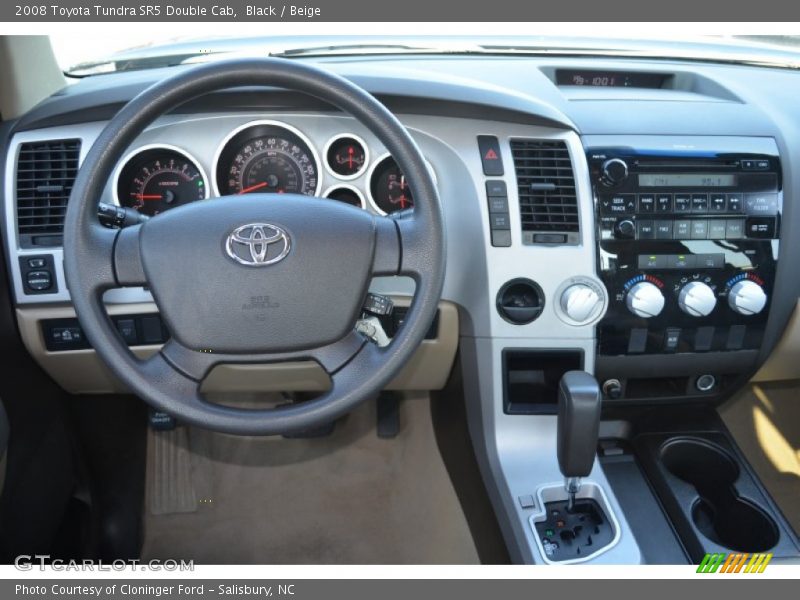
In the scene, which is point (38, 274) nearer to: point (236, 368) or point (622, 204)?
point (236, 368)

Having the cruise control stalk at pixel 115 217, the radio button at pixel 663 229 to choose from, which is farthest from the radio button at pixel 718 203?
the cruise control stalk at pixel 115 217

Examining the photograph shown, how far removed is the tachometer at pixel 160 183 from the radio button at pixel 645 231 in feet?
3.16

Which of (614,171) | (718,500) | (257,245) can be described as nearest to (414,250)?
(257,245)

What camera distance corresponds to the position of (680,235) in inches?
62.8

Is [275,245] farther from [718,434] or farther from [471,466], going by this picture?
[718,434]

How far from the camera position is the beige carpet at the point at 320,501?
7.01ft

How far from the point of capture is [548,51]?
187cm

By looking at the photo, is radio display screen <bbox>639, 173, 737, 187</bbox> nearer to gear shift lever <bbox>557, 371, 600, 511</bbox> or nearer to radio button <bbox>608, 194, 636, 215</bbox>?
radio button <bbox>608, 194, 636, 215</bbox>

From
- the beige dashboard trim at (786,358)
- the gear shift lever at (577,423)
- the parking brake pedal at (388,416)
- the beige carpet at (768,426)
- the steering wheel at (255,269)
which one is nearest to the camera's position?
the steering wheel at (255,269)

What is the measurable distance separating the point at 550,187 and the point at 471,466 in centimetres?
76

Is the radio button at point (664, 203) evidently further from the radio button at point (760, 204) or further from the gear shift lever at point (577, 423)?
the gear shift lever at point (577, 423)

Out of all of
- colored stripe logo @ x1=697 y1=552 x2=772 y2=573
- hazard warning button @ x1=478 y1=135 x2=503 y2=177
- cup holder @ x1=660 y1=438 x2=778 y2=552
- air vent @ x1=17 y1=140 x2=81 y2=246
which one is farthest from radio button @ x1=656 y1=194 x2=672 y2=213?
air vent @ x1=17 y1=140 x2=81 y2=246

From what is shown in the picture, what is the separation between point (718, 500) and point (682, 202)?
0.76 m

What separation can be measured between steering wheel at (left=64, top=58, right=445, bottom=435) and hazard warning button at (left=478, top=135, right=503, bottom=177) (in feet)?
1.28
